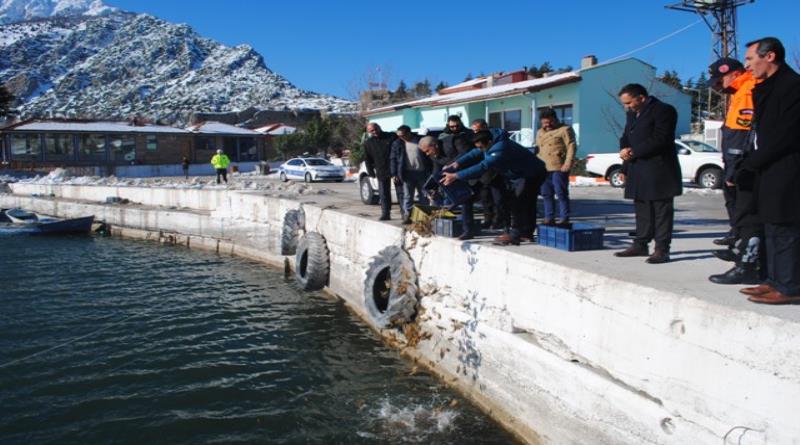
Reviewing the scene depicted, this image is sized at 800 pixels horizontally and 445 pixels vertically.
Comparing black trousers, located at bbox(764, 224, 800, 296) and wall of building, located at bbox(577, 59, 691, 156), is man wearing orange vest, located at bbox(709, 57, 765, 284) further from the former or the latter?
wall of building, located at bbox(577, 59, 691, 156)

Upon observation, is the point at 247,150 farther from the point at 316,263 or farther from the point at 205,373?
the point at 205,373

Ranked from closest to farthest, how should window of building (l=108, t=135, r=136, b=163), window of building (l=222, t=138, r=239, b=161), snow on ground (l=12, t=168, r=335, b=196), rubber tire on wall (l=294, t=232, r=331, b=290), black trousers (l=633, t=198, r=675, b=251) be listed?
black trousers (l=633, t=198, r=675, b=251) < rubber tire on wall (l=294, t=232, r=331, b=290) < snow on ground (l=12, t=168, r=335, b=196) < window of building (l=108, t=135, r=136, b=163) < window of building (l=222, t=138, r=239, b=161)

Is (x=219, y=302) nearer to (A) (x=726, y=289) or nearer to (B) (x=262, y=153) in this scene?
(A) (x=726, y=289)

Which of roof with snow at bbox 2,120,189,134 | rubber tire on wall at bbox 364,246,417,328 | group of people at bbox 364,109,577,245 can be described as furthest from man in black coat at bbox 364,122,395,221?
roof with snow at bbox 2,120,189,134

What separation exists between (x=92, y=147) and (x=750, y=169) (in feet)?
149

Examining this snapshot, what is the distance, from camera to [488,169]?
6.84m

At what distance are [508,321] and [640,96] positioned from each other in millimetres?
2609

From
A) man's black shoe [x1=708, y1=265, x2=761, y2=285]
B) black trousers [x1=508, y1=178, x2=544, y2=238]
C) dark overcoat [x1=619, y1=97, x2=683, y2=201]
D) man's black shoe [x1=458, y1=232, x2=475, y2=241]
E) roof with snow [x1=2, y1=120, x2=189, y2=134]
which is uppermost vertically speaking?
roof with snow [x1=2, y1=120, x2=189, y2=134]

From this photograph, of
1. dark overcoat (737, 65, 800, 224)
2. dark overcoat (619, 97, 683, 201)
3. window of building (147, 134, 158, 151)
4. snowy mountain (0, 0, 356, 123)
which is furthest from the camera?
snowy mountain (0, 0, 356, 123)

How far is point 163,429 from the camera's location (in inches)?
253

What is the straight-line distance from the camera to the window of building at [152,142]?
43.8 meters

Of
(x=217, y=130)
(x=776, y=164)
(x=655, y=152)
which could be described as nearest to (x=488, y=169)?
(x=655, y=152)

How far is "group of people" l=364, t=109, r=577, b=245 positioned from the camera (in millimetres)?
6988

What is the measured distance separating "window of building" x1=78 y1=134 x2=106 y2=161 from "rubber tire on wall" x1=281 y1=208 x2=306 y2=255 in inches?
1354
